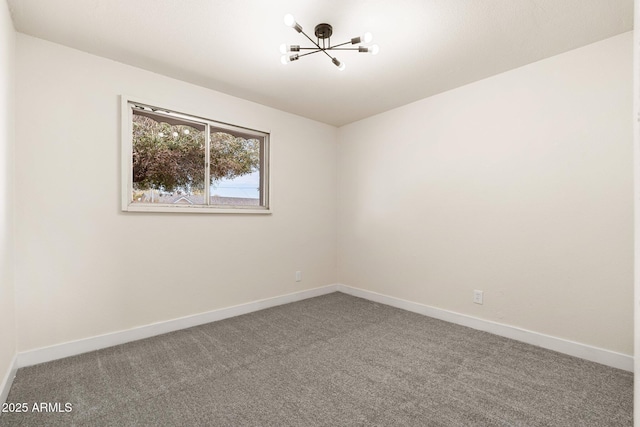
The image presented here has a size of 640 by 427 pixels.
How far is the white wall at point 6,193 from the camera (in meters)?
1.71

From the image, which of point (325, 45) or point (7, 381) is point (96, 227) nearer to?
point (7, 381)

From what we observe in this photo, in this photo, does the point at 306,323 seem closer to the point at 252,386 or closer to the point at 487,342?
the point at 252,386

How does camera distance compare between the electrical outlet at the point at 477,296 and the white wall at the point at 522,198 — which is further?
the electrical outlet at the point at 477,296

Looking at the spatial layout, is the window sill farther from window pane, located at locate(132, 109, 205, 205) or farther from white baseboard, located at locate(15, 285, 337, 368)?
white baseboard, located at locate(15, 285, 337, 368)

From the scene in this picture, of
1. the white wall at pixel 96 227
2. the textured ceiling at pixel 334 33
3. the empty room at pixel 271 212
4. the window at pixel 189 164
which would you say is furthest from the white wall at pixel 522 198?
the white wall at pixel 96 227

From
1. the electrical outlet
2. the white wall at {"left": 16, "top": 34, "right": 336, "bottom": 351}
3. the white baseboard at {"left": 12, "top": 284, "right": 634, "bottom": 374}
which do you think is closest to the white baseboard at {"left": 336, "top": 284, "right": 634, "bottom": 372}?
the white baseboard at {"left": 12, "top": 284, "right": 634, "bottom": 374}

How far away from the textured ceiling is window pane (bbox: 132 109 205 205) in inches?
18.9

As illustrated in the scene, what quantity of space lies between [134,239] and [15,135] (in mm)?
1053

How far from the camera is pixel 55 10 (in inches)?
73.1

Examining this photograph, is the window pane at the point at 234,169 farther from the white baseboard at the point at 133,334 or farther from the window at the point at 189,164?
the white baseboard at the point at 133,334

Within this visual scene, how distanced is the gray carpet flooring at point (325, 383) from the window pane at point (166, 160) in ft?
4.26

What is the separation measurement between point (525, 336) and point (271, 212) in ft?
8.98

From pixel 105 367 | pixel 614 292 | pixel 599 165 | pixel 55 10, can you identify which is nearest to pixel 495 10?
pixel 599 165

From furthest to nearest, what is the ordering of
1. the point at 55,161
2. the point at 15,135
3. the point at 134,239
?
the point at 134,239, the point at 55,161, the point at 15,135
